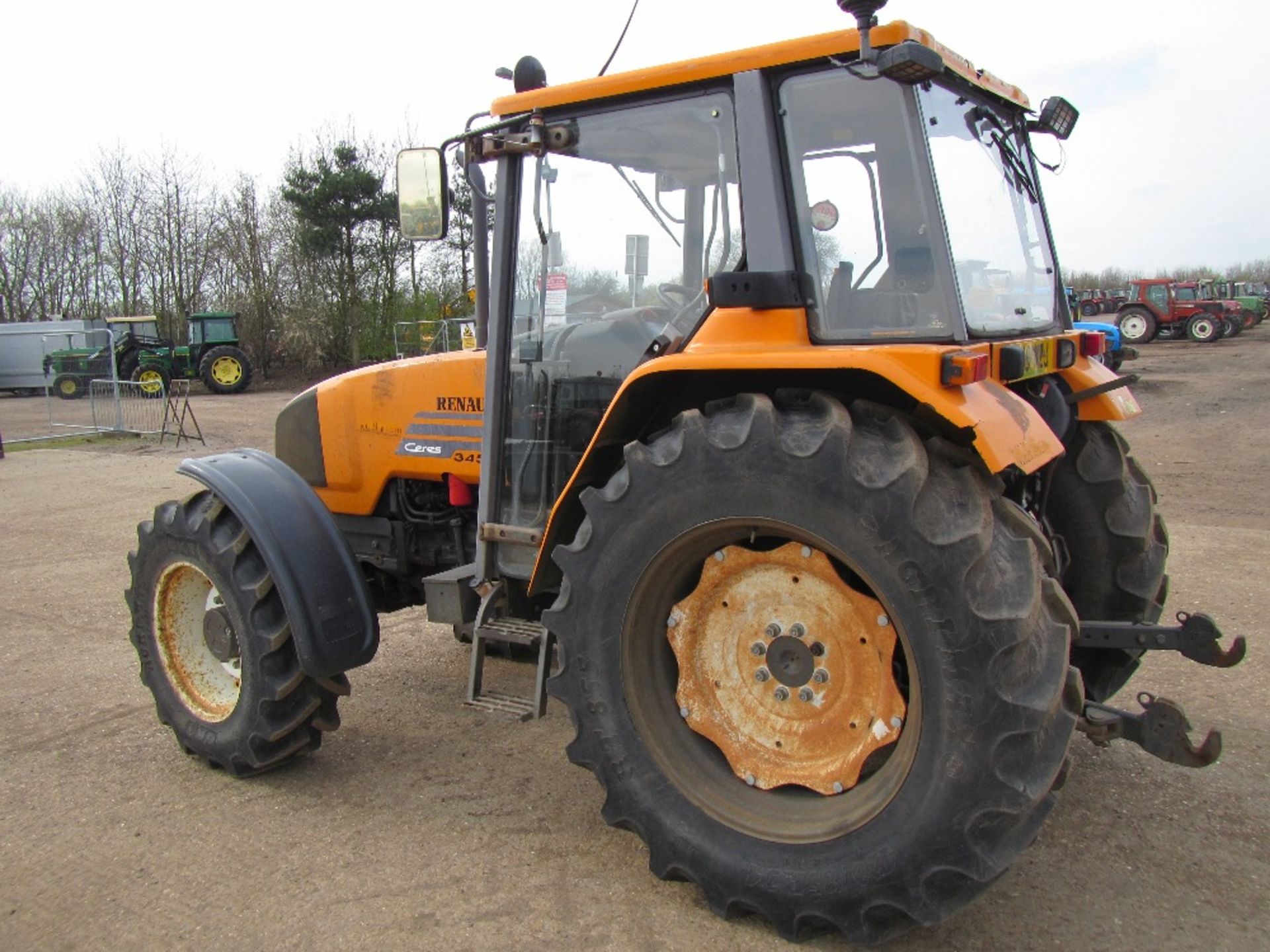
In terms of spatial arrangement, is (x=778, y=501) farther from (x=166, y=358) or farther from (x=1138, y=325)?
(x=1138, y=325)

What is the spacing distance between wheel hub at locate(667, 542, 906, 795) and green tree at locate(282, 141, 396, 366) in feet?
83.0

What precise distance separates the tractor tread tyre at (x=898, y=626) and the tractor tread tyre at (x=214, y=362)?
2681 centimetres

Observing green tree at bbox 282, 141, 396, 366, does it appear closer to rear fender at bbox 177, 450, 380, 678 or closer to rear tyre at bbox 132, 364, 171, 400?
rear tyre at bbox 132, 364, 171, 400

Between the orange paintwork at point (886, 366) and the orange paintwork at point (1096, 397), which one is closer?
the orange paintwork at point (886, 366)

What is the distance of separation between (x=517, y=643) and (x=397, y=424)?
118cm

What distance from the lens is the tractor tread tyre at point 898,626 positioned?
7.81 ft

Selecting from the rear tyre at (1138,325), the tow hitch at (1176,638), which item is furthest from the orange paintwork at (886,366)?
the rear tyre at (1138,325)

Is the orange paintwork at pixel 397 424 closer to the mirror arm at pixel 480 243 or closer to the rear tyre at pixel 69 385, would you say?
the mirror arm at pixel 480 243

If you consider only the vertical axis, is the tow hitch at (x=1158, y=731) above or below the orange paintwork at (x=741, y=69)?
below

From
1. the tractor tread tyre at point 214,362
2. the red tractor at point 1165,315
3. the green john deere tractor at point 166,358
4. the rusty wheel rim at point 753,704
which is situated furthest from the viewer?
the red tractor at point 1165,315

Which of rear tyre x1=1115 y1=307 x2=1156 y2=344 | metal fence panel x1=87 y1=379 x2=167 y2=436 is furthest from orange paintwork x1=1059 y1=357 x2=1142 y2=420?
rear tyre x1=1115 y1=307 x2=1156 y2=344

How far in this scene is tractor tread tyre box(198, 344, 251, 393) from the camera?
2708 centimetres

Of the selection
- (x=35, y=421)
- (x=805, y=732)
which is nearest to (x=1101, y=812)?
(x=805, y=732)

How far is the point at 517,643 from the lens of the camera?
11.6 ft
